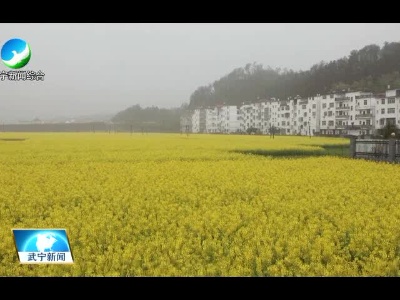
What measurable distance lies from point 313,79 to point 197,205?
215 centimetres

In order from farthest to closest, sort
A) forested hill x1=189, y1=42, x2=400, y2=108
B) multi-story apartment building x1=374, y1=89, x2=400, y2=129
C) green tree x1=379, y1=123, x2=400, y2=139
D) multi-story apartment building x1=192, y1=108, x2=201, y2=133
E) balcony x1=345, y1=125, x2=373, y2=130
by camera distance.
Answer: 1. multi-story apartment building x1=192, y1=108, x2=201, y2=133
2. balcony x1=345, y1=125, x2=373, y2=130
3. green tree x1=379, y1=123, x2=400, y2=139
4. multi-story apartment building x1=374, y1=89, x2=400, y2=129
5. forested hill x1=189, y1=42, x2=400, y2=108

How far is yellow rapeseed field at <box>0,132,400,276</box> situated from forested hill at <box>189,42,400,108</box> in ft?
2.16

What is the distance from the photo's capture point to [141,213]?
5.27 m

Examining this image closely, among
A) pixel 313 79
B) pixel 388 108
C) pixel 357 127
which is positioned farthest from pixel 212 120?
pixel 388 108

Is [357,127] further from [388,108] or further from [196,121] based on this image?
[196,121]

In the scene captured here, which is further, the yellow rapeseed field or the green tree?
the green tree

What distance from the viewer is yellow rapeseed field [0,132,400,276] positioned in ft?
13.8

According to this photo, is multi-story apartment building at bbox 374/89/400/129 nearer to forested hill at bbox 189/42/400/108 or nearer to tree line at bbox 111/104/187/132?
forested hill at bbox 189/42/400/108

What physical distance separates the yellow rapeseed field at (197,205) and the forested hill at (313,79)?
66cm

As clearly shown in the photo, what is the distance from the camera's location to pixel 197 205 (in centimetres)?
568

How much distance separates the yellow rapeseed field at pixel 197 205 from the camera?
4215 mm

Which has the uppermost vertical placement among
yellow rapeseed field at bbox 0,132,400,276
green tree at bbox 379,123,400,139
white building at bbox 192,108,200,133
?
white building at bbox 192,108,200,133

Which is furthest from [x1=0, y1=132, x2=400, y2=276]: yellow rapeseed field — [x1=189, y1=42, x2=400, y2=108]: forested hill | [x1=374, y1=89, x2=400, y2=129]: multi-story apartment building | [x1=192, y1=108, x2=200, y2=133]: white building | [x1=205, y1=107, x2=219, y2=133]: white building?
[x1=374, y1=89, x2=400, y2=129]: multi-story apartment building
